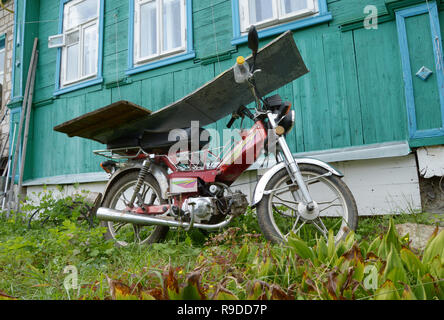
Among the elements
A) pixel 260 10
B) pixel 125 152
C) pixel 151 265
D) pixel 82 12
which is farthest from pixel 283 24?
pixel 82 12

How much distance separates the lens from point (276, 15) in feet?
11.7

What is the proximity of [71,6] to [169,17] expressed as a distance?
7.90 feet

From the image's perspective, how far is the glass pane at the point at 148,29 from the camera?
4527mm

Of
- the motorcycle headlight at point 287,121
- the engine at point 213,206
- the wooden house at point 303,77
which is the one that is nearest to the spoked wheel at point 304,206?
the engine at point 213,206

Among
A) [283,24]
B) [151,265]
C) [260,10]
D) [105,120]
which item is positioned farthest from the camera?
[260,10]

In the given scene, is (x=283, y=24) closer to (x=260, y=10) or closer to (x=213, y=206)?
(x=260, y=10)

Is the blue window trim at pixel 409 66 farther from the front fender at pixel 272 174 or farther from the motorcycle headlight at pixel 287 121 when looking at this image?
the motorcycle headlight at pixel 287 121

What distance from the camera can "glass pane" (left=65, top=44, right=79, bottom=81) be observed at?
5336 millimetres

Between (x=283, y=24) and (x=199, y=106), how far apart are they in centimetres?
173

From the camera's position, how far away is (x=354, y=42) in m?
3.17

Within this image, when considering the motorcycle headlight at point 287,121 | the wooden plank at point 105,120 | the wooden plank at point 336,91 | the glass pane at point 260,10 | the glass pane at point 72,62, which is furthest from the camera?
the glass pane at point 72,62

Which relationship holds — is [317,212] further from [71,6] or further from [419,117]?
[71,6]

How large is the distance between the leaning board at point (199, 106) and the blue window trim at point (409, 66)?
3.58 ft

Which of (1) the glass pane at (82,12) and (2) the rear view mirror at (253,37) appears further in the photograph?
(1) the glass pane at (82,12)
